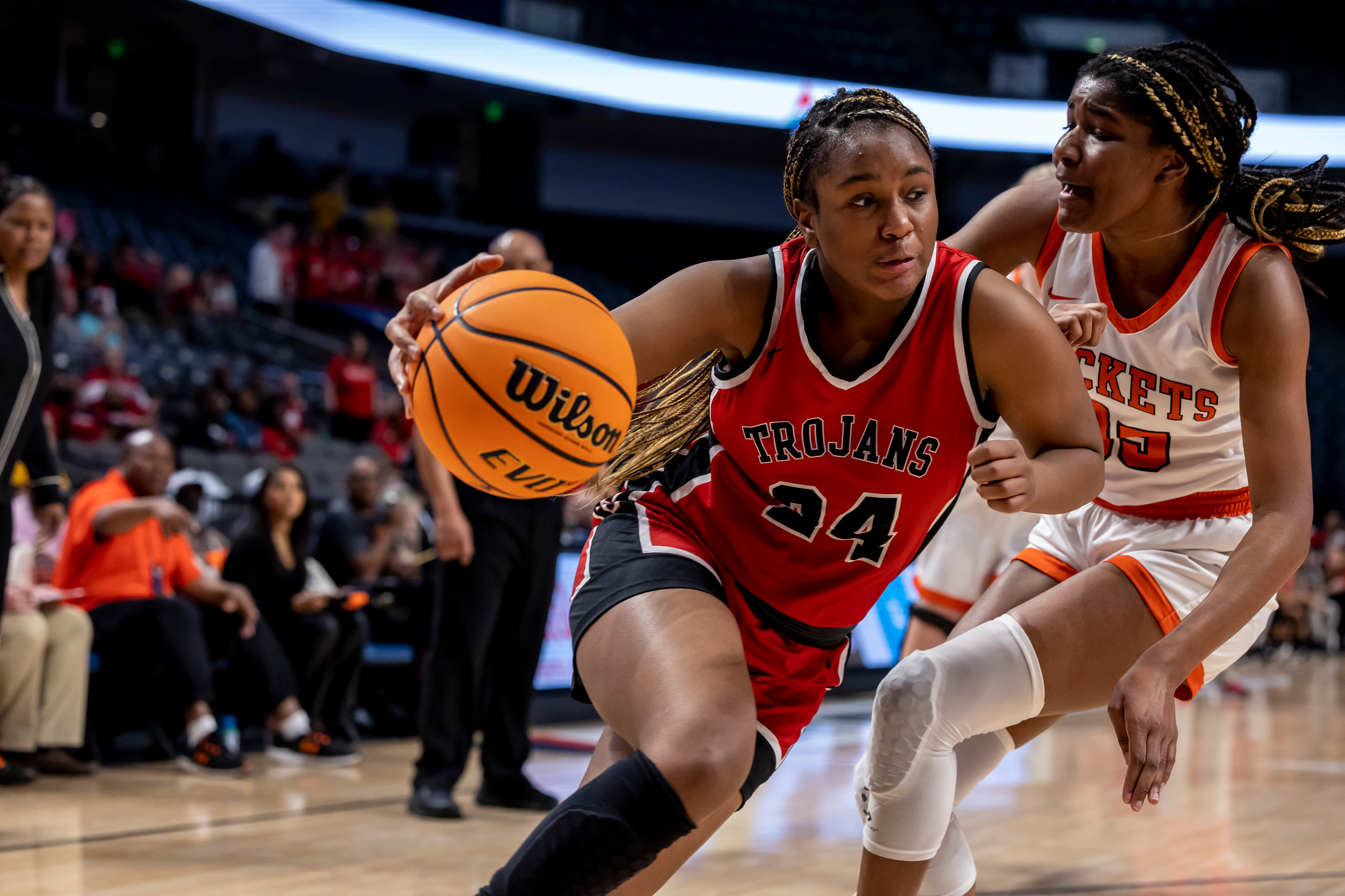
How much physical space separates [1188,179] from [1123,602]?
0.83m

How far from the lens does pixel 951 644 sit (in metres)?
2.47

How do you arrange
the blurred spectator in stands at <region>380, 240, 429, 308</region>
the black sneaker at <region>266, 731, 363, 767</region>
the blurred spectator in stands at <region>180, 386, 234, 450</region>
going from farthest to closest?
1. the blurred spectator in stands at <region>380, 240, 429, 308</region>
2. the blurred spectator in stands at <region>180, 386, 234, 450</region>
3. the black sneaker at <region>266, 731, 363, 767</region>

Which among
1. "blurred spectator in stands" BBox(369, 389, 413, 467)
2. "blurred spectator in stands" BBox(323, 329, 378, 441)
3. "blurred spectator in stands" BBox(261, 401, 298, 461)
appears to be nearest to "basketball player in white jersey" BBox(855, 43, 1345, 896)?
"blurred spectator in stands" BBox(261, 401, 298, 461)

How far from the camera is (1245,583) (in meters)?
2.27

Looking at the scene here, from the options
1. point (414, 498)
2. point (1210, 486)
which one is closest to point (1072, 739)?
point (414, 498)

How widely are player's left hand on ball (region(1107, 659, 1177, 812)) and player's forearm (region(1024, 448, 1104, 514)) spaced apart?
317 mm

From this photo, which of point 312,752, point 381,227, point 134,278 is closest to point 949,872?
point 312,752

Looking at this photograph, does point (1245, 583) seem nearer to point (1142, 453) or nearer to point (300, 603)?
point (1142, 453)

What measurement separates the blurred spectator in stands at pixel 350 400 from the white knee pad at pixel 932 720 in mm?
9327

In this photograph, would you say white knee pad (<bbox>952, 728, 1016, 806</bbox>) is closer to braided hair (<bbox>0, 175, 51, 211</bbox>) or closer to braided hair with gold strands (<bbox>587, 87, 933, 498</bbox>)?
braided hair with gold strands (<bbox>587, 87, 933, 498</bbox>)

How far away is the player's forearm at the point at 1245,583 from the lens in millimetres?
2250

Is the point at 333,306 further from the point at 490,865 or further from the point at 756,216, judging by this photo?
the point at 490,865

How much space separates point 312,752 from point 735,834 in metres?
2.24

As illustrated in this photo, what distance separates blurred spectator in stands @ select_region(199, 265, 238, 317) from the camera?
43.1 ft
